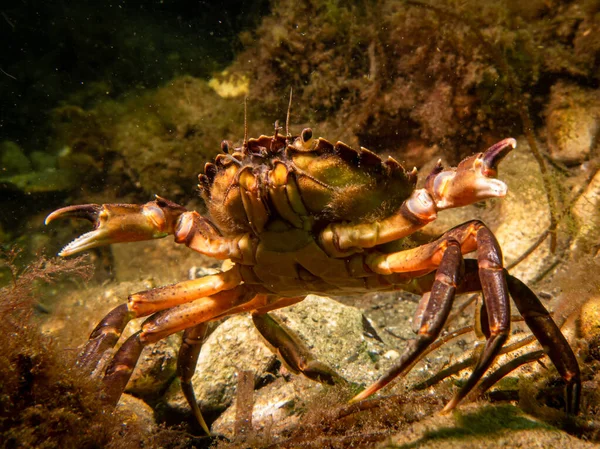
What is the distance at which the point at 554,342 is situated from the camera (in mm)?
2428

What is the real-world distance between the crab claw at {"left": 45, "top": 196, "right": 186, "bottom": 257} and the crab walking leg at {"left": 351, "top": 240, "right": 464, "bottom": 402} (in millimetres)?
2009

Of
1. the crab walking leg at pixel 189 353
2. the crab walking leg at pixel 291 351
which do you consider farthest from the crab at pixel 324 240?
the crab walking leg at pixel 291 351

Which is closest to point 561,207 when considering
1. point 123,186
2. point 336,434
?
point 336,434

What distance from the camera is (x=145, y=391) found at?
4543 mm

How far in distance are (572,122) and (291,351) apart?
524cm

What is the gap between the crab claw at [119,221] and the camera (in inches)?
117

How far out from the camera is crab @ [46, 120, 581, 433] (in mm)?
2375

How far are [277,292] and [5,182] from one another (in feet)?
27.9

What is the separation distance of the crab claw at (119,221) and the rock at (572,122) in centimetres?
552

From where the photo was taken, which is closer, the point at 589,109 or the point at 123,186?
the point at 589,109

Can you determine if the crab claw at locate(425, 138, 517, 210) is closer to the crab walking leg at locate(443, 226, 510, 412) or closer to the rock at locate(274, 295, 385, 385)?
the crab walking leg at locate(443, 226, 510, 412)

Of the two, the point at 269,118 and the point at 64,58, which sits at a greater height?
the point at 64,58

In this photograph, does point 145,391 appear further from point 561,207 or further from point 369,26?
point 369,26

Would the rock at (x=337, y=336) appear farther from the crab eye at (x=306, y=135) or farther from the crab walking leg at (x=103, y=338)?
the crab eye at (x=306, y=135)
